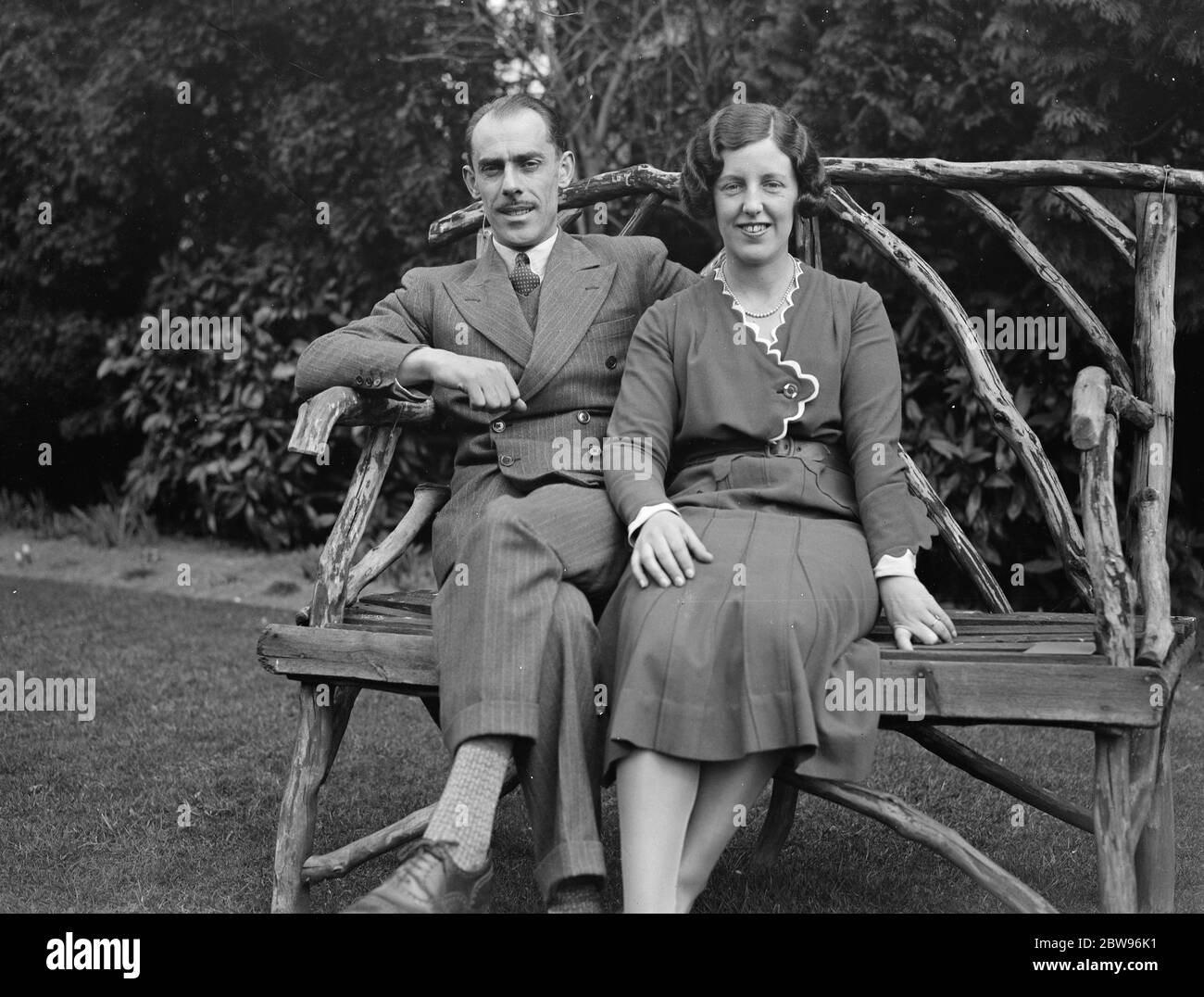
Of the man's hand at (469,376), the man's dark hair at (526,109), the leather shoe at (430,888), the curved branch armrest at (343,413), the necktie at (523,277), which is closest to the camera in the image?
the leather shoe at (430,888)

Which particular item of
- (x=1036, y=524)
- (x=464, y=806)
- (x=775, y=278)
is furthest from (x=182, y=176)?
(x=464, y=806)

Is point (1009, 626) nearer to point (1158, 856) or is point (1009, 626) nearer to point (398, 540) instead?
point (1158, 856)

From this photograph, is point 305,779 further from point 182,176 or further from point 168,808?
point 182,176

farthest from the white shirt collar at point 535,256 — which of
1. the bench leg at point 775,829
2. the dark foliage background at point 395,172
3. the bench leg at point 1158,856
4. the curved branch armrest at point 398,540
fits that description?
the dark foliage background at point 395,172

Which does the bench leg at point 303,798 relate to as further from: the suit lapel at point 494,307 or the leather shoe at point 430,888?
the suit lapel at point 494,307

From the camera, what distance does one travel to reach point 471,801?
2.14m

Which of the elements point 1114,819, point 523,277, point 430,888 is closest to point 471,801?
point 430,888

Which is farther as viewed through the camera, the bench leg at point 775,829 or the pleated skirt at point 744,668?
the bench leg at point 775,829

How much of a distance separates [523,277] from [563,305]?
5.0 inches

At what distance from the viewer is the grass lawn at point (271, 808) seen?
112 inches

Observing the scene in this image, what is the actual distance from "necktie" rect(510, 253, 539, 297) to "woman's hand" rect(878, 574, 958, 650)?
985 millimetres

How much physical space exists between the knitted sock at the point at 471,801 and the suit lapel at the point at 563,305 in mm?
817

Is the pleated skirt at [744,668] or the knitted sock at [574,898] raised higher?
the pleated skirt at [744,668]
